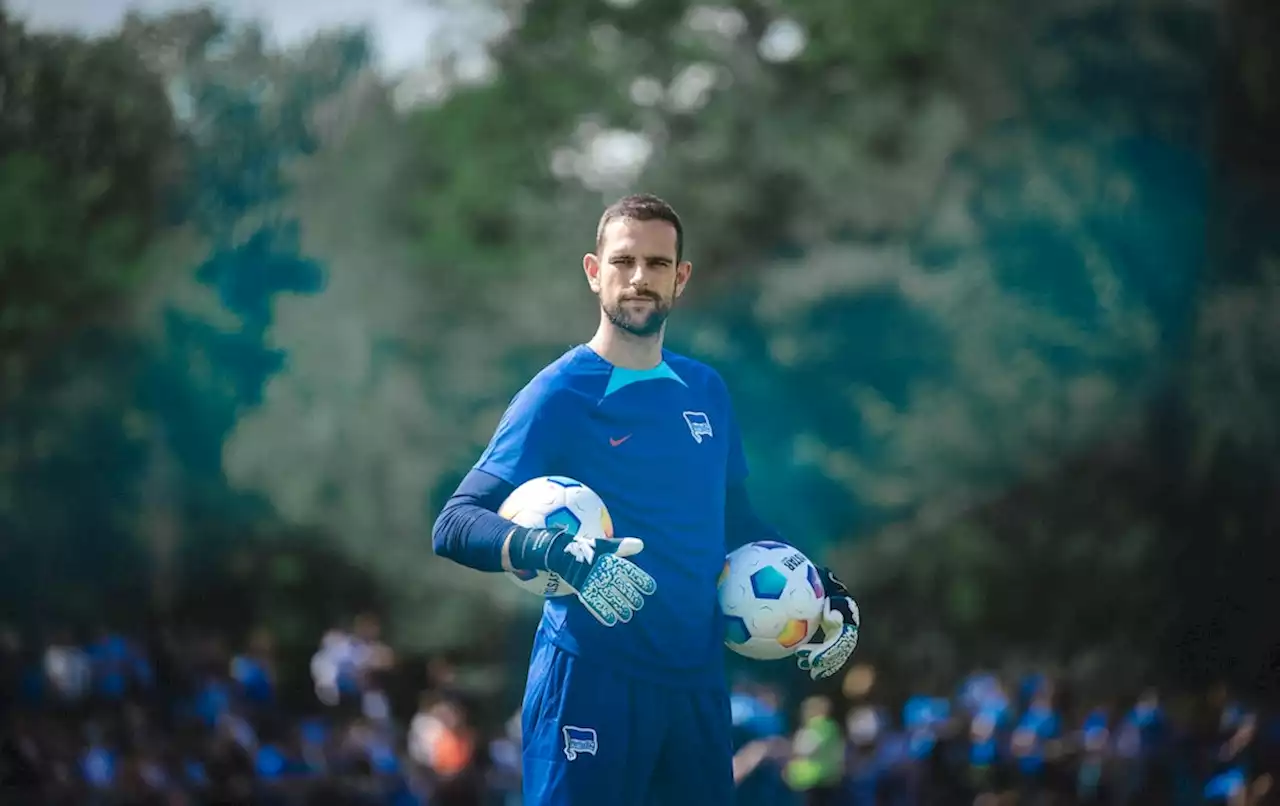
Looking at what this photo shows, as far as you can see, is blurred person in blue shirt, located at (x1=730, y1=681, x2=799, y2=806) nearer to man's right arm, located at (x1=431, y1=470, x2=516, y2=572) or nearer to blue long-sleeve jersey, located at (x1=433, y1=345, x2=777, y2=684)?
blue long-sleeve jersey, located at (x1=433, y1=345, x2=777, y2=684)

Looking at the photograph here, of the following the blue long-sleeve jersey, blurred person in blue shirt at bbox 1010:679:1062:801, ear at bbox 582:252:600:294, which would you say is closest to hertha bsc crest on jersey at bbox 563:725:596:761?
the blue long-sleeve jersey

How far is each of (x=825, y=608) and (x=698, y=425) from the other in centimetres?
65

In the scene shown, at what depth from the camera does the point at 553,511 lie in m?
4.37

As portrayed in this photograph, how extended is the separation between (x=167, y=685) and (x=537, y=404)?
1318 cm

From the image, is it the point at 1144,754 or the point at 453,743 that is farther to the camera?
the point at 1144,754

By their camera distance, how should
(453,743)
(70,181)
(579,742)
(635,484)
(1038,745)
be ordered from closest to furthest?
(579,742) → (635,484) → (453,743) → (1038,745) → (70,181)

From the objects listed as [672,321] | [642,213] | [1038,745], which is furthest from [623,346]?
[672,321]

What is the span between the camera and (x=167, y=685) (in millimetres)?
16734

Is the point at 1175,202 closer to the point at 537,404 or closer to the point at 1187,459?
the point at 1187,459

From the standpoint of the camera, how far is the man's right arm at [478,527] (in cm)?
432

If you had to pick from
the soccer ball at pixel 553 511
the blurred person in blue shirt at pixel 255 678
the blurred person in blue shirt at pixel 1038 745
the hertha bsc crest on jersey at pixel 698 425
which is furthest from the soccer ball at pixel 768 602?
the blurred person in blue shirt at pixel 255 678

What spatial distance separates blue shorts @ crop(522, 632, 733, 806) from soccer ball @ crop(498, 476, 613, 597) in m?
0.27

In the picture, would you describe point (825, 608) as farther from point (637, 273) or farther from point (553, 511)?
point (637, 273)

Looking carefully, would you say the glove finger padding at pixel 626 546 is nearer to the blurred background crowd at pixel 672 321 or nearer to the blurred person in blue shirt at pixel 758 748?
the blurred person in blue shirt at pixel 758 748
